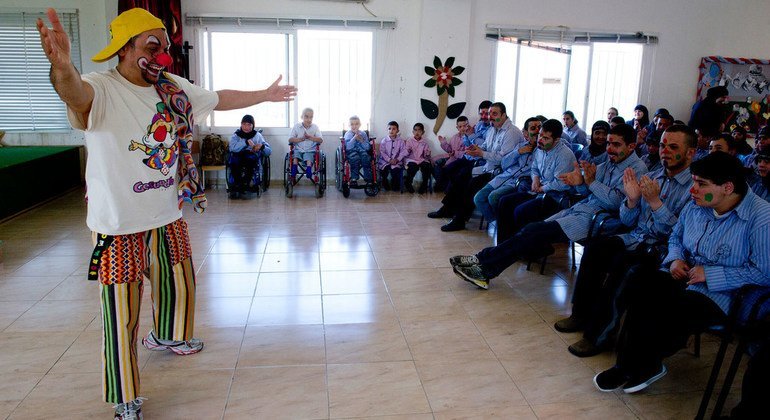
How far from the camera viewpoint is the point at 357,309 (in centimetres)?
348

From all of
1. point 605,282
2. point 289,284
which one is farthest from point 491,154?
point 605,282

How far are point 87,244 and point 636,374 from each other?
14.0 ft

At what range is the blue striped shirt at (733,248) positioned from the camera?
7.69 ft

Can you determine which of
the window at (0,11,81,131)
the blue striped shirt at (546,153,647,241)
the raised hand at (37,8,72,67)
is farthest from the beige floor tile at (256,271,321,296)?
the window at (0,11,81,131)

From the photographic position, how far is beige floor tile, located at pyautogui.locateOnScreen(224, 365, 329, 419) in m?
2.37

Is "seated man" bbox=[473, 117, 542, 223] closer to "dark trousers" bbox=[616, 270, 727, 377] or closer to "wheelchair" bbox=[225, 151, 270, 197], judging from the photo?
"dark trousers" bbox=[616, 270, 727, 377]

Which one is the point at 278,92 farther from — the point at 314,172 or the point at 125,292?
the point at 314,172

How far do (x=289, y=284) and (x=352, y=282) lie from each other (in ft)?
1.44

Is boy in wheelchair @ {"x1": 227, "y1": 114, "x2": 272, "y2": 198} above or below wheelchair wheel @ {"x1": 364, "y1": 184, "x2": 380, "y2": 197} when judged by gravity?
above

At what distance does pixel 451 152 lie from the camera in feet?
24.8

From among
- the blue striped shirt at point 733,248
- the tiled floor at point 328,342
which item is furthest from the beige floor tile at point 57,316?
the blue striped shirt at point 733,248

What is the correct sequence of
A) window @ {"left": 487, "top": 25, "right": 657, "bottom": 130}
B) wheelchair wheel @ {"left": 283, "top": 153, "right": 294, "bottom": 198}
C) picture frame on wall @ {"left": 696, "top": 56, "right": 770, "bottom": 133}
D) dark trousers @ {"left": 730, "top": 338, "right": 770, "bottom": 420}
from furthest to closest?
1. picture frame on wall @ {"left": 696, "top": 56, "right": 770, "bottom": 133}
2. window @ {"left": 487, "top": 25, "right": 657, "bottom": 130}
3. wheelchair wheel @ {"left": 283, "top": 153, "right": 294, "bottom": 198}
4. dark trousers @ {"left": 730, "top": 338, "right": 770, "bottom": 420}

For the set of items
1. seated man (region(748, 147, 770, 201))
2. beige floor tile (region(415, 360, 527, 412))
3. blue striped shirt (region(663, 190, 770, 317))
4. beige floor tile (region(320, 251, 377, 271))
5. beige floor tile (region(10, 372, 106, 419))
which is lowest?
beige floor tile (region(10, 372, 106, 419))

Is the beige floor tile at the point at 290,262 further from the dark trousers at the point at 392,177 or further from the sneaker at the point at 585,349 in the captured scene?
the dark trousers at the point at 392,177
